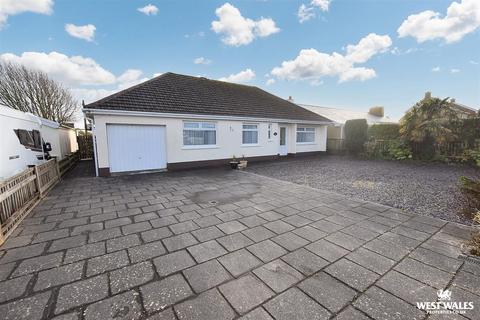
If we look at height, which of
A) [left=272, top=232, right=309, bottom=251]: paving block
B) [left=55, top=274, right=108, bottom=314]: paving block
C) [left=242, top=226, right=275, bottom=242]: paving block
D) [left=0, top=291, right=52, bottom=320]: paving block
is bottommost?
[left=272, top=232, right=309, bottom=251]: paving block

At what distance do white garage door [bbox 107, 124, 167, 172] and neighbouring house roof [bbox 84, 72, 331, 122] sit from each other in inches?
32.4

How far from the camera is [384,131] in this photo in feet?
41.8

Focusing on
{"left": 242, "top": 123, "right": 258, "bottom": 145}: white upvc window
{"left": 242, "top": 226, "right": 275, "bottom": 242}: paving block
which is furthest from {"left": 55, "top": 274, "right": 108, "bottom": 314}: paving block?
{"left": 242, "top": 123, "right": 258, "bottom": 145}: white upvc window

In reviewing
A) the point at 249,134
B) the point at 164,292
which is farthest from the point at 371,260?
the point at 249,134

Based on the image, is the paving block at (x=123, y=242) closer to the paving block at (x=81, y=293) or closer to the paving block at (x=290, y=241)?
the paving block at (x=81, y=293)

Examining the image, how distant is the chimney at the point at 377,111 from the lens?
24.9m

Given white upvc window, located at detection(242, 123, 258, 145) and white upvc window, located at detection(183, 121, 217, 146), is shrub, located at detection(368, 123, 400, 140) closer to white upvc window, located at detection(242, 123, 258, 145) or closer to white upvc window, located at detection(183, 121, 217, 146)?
white upvc window, located at detection(242, 123, 258, 145)

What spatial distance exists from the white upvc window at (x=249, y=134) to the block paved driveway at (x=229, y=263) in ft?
23.2

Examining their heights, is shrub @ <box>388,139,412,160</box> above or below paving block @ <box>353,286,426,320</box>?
above

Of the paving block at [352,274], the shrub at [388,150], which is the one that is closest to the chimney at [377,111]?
the shrub at [388,150]

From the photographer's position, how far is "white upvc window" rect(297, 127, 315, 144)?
45.5 feet

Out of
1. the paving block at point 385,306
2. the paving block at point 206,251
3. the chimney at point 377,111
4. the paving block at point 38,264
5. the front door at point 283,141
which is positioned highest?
the chimney at point 377,111

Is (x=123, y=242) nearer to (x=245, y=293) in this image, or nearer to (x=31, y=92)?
(x=245, y=293)

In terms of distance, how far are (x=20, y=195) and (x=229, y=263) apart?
4.58 m
